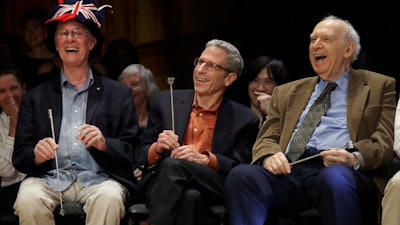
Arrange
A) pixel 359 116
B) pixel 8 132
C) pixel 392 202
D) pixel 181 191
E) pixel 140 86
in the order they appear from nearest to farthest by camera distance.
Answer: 1. pixel 392 202
2. pixel 181 191
3. pixel 359 116
4. pixel 8 132
5. pixel 140 86

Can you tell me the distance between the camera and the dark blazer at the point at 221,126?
13.4 feet

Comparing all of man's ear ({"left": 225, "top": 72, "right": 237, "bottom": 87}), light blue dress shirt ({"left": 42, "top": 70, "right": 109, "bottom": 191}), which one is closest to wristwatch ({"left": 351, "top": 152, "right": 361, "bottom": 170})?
man's ear ({"left": 225, "top": 72, "right": 237, "bottom": 87})

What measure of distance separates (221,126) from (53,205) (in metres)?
0.89

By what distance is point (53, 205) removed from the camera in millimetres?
3879

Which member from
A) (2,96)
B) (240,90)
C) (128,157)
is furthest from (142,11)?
(128,157)

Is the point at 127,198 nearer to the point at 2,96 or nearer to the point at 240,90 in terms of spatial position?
the point at 2,96

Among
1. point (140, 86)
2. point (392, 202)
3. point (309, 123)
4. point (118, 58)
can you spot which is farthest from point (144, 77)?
point (392, 202)

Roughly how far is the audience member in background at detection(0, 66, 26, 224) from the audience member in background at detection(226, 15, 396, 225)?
3.80 feet

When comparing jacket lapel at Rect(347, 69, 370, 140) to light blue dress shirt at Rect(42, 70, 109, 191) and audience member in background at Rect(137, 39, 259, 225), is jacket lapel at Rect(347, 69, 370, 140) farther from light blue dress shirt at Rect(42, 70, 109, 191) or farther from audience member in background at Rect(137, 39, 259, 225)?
light blue dress shirt at Rect(42, 70, 109, 191)

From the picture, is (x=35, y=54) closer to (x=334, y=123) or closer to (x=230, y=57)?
(x=230, y=57)

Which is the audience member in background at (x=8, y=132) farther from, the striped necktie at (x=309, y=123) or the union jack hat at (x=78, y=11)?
the striped necktie at (x=309, y=123)

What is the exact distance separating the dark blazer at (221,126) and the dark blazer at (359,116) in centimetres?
9

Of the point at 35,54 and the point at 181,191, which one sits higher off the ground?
the point at 35,54

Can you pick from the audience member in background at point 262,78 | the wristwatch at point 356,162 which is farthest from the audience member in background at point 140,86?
the wristwatch at point 356,162
